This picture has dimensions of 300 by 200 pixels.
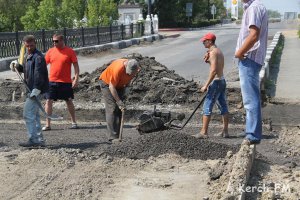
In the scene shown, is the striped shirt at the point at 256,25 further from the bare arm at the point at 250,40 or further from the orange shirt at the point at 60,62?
the orange shirt at the point at 60,62

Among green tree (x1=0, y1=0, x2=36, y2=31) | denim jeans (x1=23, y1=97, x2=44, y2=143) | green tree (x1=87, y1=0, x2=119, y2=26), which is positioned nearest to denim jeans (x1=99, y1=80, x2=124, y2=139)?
denim jeans (x1=23, y1=97, x2=44, y2=143)

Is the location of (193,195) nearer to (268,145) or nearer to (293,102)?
(268,145)

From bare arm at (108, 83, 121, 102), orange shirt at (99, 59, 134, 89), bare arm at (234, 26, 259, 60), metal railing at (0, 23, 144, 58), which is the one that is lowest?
metal railing at (0, 23, 144, 58)

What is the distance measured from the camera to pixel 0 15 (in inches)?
1698

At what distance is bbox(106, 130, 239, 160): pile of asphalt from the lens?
23.1 ft

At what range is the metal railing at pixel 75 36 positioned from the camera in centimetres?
2270

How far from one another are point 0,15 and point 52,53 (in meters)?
35.4

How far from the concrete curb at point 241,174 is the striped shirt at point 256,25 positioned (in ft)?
3.42

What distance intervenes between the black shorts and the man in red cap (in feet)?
8.55

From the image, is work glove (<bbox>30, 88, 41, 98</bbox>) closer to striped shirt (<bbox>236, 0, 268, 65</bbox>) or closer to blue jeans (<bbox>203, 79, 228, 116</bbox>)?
blue jeans (<bbox>203, 79, 228, 116</bbox>)

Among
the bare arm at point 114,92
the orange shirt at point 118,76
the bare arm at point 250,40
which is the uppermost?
the bare arm at point 250,40

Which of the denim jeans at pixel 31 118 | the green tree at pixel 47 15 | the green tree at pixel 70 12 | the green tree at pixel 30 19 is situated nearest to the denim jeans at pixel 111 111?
the denim jeans at pixel 31 118

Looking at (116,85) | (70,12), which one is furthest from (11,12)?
(116,85)

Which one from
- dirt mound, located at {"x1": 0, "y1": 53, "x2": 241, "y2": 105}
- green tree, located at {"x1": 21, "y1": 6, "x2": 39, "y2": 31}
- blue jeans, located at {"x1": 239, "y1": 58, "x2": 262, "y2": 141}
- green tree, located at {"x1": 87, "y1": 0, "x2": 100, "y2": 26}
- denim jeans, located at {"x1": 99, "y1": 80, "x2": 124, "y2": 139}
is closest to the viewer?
blue jeans, located at {"x1": 239, "y1": 58, "x2": 262, "y2": 141}
